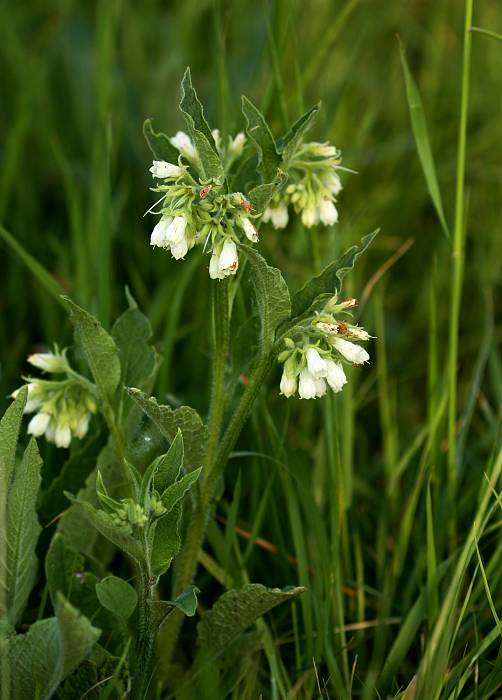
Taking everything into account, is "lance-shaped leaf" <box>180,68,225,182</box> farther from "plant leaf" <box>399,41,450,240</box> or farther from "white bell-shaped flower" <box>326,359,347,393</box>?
"plant leaf" <box>399,41,450,240</box>

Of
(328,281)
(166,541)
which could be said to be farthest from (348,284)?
(166,541)

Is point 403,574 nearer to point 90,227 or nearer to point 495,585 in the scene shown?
point 495,585

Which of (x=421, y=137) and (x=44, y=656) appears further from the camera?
(x=421, y=137)

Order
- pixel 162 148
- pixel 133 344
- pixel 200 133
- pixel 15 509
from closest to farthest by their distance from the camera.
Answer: pixel 200 133 → pixel 15 509 → pixel 162 148 → pixel 133 344

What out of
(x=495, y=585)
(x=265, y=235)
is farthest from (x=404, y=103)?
(x=495, y=585)

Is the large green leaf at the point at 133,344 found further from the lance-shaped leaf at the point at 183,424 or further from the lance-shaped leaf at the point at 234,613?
the lance-shaped leaf at the point at 234,613

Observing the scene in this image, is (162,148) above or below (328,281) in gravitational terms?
above

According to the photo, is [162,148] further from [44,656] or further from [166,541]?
[44,656]
